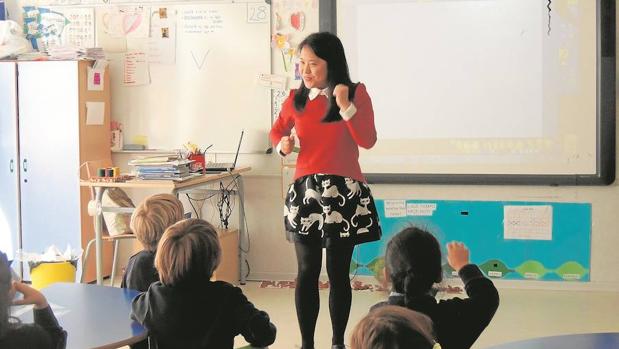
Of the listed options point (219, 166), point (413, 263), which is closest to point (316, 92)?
point (413, 263)

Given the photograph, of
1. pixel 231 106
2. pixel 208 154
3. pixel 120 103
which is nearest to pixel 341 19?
pixel 231 106

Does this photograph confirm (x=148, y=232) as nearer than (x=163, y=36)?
Yes

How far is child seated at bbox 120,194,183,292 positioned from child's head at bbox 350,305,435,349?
1315mm

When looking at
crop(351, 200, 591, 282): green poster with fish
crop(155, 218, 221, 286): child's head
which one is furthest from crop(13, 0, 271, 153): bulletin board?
crop(155, 218, 221, 286): child's head

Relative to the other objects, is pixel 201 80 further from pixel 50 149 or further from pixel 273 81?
pixel 50 149

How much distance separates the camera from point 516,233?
16.3ft

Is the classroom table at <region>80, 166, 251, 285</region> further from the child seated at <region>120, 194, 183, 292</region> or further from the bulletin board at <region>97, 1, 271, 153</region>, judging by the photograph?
the child seated at <region>120, 194, 183, 292</region>

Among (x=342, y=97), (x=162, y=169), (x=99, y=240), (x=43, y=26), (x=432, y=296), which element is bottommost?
(x=99, y=240)

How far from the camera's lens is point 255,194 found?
17.5 ft

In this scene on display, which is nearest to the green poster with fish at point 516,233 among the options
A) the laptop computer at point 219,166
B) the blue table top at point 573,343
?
the laptop computer at point 219,166

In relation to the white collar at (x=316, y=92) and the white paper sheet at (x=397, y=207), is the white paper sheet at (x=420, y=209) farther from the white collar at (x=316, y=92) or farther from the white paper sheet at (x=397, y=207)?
the white collar at (x=316, y=92)

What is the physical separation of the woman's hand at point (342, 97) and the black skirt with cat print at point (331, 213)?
299 mm

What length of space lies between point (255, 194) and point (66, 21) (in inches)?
70.0

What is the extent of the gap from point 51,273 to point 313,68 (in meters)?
1.77
